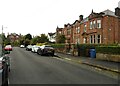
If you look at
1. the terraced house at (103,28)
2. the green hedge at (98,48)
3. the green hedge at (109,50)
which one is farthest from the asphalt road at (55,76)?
the terraced house at (103,28)

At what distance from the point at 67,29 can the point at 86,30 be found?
67.7 feet

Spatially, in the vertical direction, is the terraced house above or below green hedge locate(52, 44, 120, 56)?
above

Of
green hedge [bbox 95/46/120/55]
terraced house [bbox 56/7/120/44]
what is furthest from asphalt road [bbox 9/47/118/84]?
terraced house [bbox 56/7/120/44]

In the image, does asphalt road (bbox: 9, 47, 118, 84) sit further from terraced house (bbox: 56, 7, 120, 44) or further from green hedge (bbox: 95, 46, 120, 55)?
terraced house (bbox: 56, 7, 120, 44)

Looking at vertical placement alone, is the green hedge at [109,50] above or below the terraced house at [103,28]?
below

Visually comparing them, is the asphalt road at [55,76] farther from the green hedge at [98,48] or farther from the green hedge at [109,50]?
the green hedge at [98,48]

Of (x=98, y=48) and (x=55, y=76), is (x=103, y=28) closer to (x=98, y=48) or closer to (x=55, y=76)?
(x=98, y=48)

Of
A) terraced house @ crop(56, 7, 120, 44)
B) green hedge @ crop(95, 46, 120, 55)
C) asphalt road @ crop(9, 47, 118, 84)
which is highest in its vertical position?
terraced house @ crop(56, 7, 120, 44)

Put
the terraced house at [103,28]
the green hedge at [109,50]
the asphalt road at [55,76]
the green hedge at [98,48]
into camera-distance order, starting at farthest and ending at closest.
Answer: the terraced house at [103,28], the green hedge at [98,48], the green hedge at [109,50], the asphalt road at [55,76]

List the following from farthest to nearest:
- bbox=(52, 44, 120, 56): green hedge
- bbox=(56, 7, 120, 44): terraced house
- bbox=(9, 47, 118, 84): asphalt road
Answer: bbox=(56, 7, 120, 44): terraced house
bbox=(52, 44, 120, 56): green hedge
bbox=(9, 47, 118, 84): asphalt road

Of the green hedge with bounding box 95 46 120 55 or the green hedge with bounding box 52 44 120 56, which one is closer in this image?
the green hedge with bounding box 95 46 120 55

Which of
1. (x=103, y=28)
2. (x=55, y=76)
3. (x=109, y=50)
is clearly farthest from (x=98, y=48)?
(x=103, y=28)

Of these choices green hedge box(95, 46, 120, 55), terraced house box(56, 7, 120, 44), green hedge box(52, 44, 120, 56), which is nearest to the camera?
green hedge box(95, 46, 120, 55)

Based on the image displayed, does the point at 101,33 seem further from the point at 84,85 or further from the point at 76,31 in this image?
the point at 84,85
